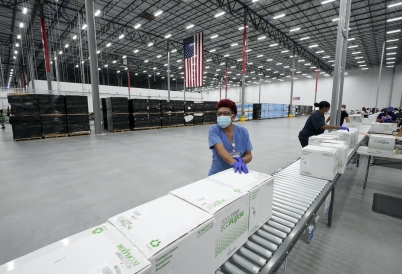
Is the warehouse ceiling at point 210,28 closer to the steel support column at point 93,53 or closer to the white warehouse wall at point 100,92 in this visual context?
the white warehouse wall at point 100,92

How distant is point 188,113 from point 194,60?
3664 millimetres

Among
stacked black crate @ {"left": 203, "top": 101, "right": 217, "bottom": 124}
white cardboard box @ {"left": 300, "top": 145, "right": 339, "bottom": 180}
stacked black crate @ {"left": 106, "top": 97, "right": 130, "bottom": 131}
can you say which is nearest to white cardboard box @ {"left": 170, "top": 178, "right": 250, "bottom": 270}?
white cardboard box @ {"left": 300, "top": 145, "right": 339, "bottom": 180}

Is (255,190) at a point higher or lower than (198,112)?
lower

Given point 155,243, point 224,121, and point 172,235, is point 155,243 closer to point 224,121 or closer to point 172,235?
point 172,235

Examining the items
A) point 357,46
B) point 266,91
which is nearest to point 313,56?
point 357,46

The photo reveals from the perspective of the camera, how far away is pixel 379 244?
209cm

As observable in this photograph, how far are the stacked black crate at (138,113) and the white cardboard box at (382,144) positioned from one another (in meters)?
10.3

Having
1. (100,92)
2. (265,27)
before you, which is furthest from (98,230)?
(100,92)

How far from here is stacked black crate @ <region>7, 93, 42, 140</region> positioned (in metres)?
7.56

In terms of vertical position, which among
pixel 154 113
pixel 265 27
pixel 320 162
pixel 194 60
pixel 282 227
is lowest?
pixel 282 227

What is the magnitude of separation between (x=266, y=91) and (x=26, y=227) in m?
40.3

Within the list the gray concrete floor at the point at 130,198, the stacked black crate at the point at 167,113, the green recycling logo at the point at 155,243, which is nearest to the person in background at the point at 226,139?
the gray concrete floor at the point at 130,198

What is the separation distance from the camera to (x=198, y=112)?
14523 mm

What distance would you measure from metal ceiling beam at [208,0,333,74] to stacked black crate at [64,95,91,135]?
961 centimetres
